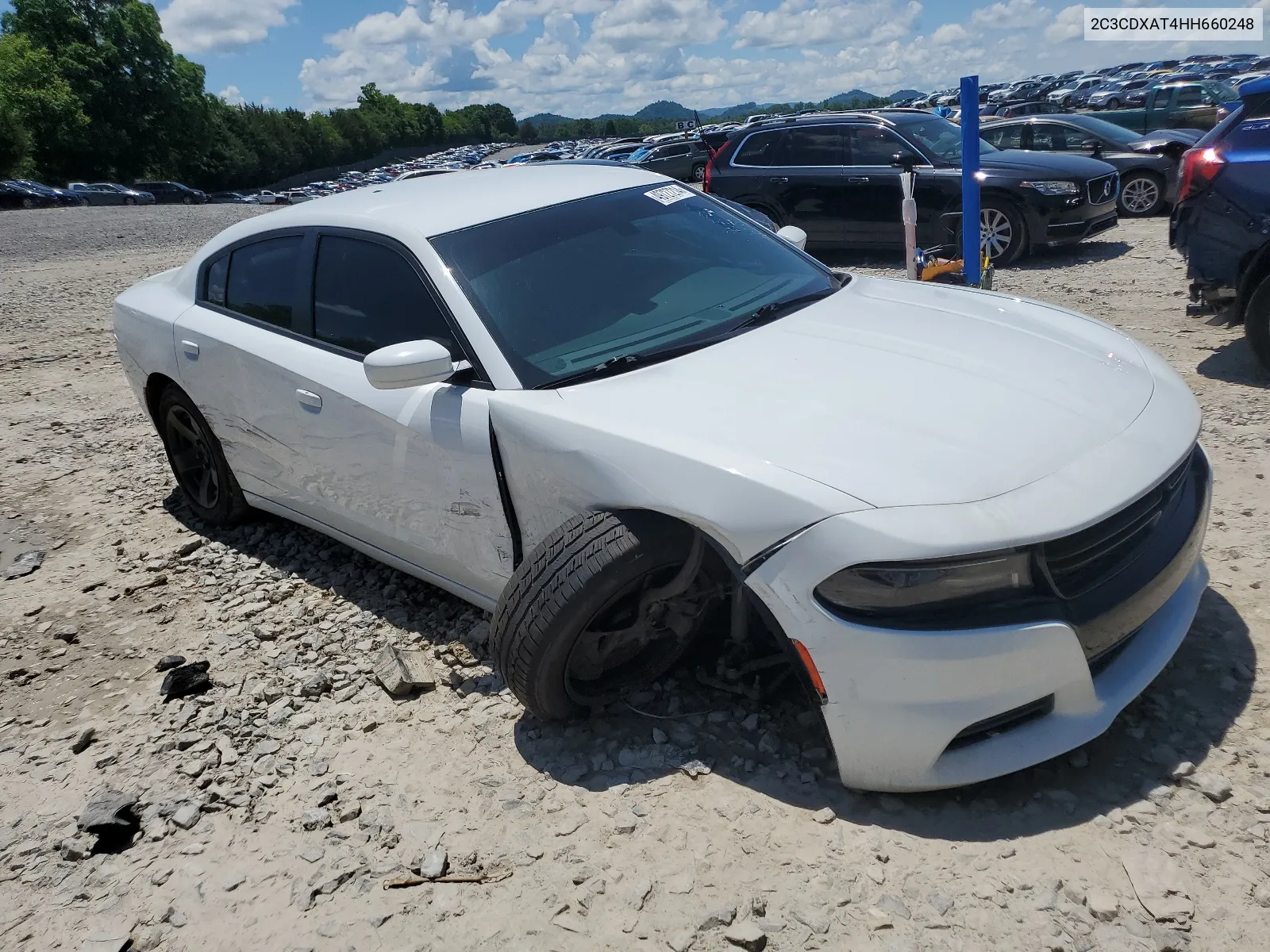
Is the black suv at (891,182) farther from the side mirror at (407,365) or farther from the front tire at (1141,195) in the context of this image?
the side mirror at (407,365)

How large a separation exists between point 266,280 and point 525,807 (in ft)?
8.08

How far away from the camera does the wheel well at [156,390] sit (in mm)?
4605

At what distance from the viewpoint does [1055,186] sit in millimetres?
9586

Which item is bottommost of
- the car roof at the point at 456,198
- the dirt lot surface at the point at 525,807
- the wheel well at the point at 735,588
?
the dirt lot surface at the point at 525,807

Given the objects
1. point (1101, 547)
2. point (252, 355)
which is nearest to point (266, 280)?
point (252, 355)

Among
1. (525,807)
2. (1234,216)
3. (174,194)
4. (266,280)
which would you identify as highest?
(266,280)

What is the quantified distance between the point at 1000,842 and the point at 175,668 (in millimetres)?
2847

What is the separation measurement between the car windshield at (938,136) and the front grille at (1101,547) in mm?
8345

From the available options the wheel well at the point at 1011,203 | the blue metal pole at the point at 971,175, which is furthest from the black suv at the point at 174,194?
the blue metal pole at the point at 971,175

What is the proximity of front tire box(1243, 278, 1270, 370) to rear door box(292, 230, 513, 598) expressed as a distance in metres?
4.54

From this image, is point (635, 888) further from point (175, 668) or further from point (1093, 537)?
point (175, 668)

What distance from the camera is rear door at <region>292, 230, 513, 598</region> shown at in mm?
3068

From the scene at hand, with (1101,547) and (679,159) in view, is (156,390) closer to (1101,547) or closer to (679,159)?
(1101,547)

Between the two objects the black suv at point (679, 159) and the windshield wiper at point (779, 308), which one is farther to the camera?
the black suv at point (679, 159)
